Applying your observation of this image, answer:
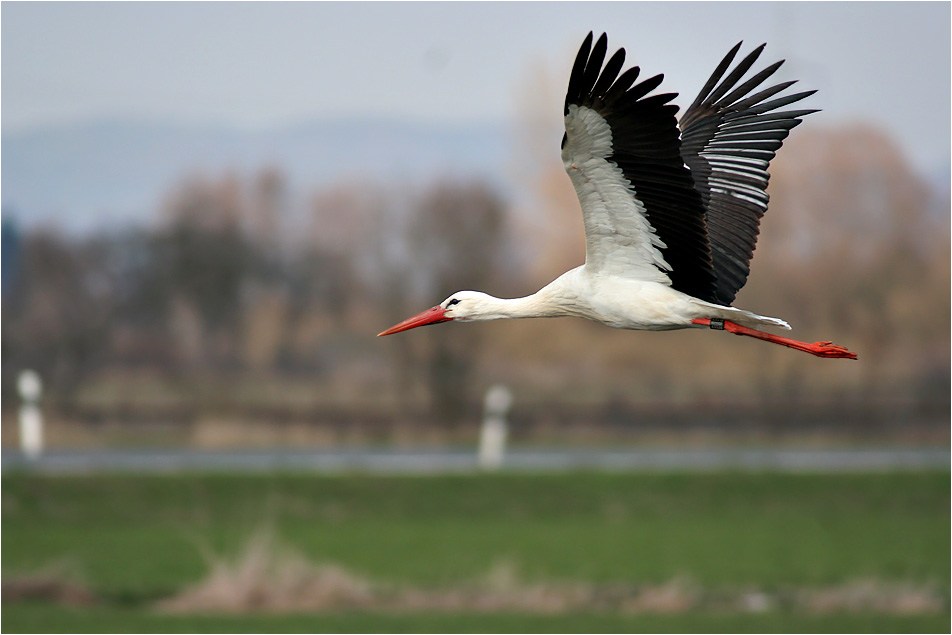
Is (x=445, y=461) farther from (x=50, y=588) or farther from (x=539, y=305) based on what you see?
(x=539, y=305)

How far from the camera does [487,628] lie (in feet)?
61.7

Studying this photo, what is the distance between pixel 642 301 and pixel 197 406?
2472 centimetres

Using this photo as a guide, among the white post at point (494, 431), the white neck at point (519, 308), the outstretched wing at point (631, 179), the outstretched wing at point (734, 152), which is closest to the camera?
the outstretched wing at point (631, 179)

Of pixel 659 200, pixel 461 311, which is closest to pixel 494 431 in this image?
pixel 461 311

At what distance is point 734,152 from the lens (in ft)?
25.1

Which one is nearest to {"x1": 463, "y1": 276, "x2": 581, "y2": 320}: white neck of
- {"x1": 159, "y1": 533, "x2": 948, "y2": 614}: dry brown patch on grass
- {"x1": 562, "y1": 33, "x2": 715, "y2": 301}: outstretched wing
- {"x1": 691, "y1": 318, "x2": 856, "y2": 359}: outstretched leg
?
{"x1": 562, "y1": 33, "x2": 715, "y2": 301}: outstretched wing

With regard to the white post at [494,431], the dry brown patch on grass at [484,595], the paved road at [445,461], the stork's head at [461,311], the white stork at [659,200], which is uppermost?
the white stork at [659,200]

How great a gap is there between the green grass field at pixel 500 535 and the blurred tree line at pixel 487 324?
7.49 meters

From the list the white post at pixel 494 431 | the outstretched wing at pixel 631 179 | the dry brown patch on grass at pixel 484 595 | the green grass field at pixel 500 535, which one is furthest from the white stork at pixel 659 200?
the white post at pixel 494 431

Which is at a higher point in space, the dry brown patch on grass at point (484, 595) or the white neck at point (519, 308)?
the white neck at point (519, 308)

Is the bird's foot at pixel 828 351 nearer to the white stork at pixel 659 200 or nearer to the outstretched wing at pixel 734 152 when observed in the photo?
the white stork at pixel 659 200

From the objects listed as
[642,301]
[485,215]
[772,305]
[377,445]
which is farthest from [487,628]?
[485,215]

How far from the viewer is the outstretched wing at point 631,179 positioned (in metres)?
5.88

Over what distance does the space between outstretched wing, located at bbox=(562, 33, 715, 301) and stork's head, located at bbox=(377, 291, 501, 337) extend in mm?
753
